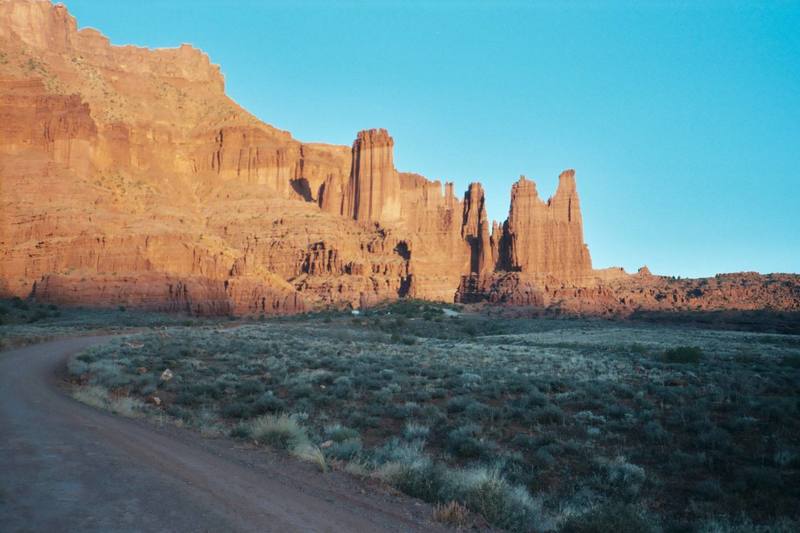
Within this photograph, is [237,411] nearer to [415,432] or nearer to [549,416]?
[415,432]

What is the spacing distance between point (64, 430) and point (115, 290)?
193 ft

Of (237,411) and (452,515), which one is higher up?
(452,515)


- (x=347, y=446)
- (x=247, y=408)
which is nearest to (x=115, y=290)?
(x=247, y=408)

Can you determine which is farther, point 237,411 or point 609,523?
point 237,411

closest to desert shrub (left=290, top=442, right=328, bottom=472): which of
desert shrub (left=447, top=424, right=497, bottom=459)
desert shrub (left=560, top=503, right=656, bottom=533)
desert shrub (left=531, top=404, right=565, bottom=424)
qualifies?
desert shrub (left=447, top=424, right=497, bottom=459)

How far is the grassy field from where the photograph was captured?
24.7 ft

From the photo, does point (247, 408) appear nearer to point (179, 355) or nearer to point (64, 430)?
point (64, 430)

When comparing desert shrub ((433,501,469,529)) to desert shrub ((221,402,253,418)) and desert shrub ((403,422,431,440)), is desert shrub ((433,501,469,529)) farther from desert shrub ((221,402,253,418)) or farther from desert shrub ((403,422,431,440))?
desert shrub ((221,402,253,418))

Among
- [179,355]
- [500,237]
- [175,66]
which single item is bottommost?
[179,355]

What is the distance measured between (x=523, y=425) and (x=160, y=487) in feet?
28.1

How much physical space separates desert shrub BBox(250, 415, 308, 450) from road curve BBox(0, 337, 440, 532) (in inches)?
18.2

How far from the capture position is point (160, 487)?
Answer: 6.38 m

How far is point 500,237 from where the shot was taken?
12306cm

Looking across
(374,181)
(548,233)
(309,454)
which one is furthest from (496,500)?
(548,233)
